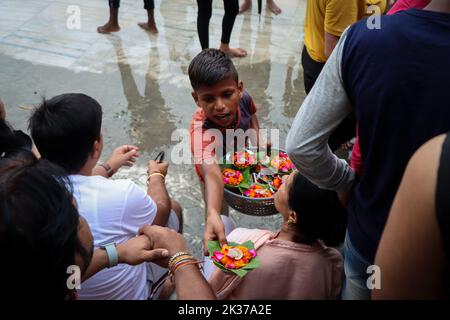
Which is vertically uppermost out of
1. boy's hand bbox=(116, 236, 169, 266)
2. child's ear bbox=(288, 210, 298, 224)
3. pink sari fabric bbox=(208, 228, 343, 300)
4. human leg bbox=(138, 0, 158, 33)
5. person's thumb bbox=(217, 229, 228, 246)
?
human leg bbox=(138, 0, 158, 33)

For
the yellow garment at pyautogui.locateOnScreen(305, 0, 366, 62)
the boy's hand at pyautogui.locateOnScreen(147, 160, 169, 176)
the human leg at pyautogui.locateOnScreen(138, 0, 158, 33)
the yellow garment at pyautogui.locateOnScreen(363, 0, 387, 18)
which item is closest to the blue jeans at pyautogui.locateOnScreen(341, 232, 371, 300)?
the boy's hand at pyautogui.locateOnScreen(147, 160, 169, 176)

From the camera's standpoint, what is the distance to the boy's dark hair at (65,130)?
1715 millimetres

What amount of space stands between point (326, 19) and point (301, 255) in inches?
51.5

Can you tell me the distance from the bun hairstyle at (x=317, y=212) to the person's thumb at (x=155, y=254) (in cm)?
53

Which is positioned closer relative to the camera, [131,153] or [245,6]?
[131,153]

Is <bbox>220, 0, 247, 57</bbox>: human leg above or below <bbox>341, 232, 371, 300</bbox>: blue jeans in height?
above

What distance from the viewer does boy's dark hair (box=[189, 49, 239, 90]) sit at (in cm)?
208

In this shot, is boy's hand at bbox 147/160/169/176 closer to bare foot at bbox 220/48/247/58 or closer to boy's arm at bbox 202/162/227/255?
boy's arm at bbox 202/162/227/255

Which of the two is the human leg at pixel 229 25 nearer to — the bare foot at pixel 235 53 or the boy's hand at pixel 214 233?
the bare foot at pixel 235 53

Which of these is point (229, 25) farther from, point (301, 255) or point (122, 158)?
point (301, 255)

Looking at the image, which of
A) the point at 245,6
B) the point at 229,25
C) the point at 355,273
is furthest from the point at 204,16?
the point at 355,273

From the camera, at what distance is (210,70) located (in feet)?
6.84
